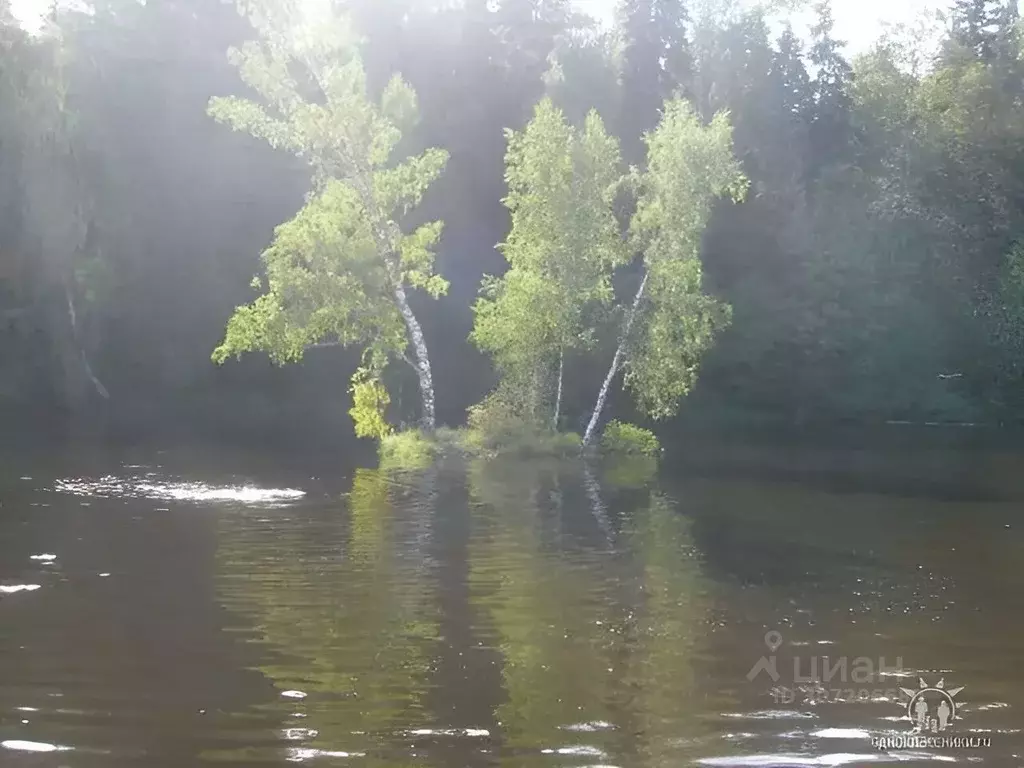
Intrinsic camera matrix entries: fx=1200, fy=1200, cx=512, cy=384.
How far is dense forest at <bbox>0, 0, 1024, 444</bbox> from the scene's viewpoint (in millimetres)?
43469

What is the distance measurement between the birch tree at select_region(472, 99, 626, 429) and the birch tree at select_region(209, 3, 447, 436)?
2173 millimetres

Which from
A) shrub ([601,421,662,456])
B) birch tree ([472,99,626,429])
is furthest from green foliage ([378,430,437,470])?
shrub ([601,421,662,456])

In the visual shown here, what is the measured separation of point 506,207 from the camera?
42219 millimetres

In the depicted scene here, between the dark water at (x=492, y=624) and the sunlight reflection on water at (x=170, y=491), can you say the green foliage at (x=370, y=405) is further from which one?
the dark water at (x=492, y=624)

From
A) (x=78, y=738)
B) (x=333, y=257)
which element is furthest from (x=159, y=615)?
(x=333, y=257)

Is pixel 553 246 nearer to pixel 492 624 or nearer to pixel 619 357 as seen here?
pixel 619 357

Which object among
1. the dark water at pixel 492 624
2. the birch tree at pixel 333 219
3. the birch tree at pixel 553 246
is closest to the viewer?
the dark water at pixel 492 624

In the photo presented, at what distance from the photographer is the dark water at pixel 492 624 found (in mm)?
7891

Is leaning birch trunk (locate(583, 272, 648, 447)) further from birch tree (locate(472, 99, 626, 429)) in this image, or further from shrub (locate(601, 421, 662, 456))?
birch tree (locate(472, 99, 626, 429))

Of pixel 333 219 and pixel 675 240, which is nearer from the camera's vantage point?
pixel 675 240

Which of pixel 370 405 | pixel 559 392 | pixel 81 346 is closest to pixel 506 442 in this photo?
pixel 559 392

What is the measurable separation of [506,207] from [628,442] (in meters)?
16.8

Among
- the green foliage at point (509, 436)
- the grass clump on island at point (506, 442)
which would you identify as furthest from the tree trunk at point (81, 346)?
the green foliage at point (509, 436)

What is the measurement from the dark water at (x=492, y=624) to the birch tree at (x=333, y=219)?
23.9ft
